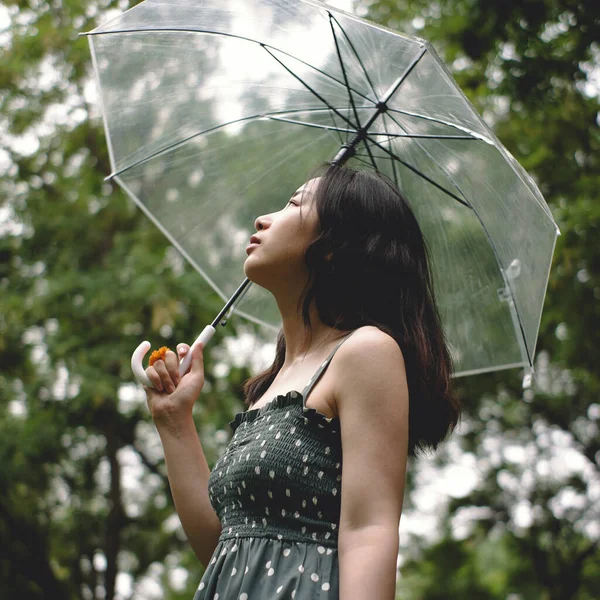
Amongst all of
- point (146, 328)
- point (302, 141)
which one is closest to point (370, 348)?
point (302, 141)

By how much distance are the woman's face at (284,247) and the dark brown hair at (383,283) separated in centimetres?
3

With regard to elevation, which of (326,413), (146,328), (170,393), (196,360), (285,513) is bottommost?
(285,513)

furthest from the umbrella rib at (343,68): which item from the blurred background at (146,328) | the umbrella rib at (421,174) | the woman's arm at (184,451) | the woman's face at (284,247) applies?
the blurred background at (146,328)

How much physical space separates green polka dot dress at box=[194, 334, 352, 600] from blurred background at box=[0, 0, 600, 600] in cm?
380

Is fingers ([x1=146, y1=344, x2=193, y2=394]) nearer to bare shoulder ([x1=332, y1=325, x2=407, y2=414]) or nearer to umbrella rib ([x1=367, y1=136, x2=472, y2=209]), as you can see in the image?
bare shoulder ([x1=332, y1=325, x2=407, y2=414])

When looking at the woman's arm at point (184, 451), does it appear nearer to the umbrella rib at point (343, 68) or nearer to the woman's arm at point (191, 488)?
the woman's arm at point (191, 488)

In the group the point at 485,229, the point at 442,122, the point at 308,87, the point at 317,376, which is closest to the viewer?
the point at 317,376

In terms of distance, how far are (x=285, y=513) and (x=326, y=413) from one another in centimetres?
25

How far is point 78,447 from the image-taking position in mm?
10719

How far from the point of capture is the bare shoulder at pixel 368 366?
1806 mm

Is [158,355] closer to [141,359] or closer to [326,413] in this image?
[141,359]

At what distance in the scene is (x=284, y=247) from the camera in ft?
7.29

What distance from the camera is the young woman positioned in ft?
5.74

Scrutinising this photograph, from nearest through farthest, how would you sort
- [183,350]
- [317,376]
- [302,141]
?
[317,376]
[183,350]
[302,141]
